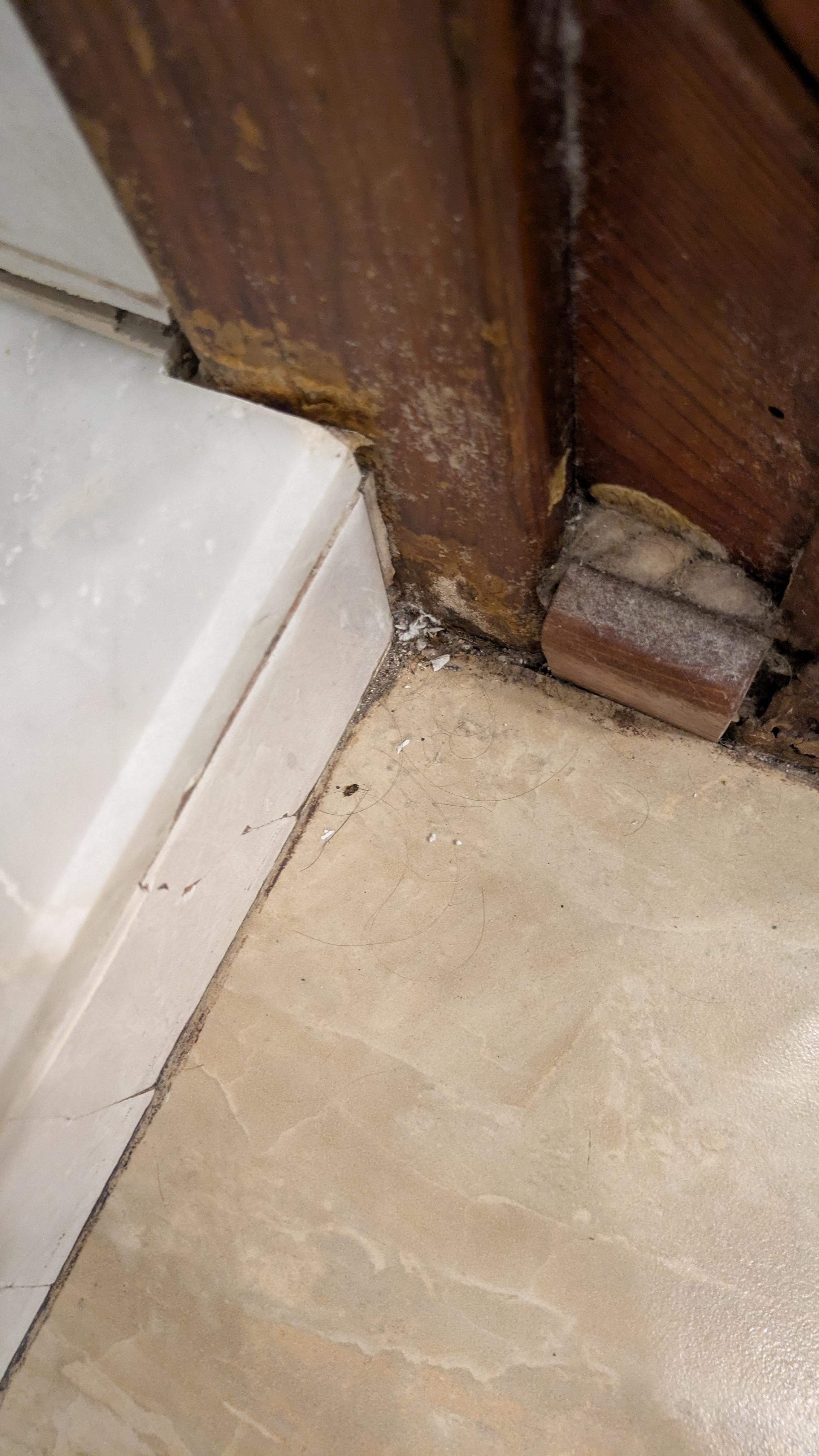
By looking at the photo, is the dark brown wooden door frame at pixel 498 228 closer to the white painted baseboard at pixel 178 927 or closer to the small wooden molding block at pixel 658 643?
the small wooden molding block at pixel 658 643

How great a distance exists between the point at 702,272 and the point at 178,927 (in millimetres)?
679

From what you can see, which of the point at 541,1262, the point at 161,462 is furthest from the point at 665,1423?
the point at 161,462

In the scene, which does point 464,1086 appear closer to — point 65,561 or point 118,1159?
point 118,1159

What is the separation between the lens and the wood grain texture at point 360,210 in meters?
0.53

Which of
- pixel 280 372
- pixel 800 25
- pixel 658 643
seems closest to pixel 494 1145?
pixel 658 643

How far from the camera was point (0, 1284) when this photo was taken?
2.97ft

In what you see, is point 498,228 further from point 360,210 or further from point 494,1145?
point 494,1145

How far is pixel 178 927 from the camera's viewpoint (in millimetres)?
901

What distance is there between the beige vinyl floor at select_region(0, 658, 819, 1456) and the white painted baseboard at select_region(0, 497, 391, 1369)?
0.04 metres

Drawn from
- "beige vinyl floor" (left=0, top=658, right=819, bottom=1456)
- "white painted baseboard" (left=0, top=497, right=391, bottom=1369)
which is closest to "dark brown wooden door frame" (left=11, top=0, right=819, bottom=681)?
"white painted baseboard" (left=0, top=497, right=391, bottom=1369)

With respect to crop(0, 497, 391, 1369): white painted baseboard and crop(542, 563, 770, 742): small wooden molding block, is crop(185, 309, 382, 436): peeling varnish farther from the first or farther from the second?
crop(542, 563, 770, 742): small wooden molding block

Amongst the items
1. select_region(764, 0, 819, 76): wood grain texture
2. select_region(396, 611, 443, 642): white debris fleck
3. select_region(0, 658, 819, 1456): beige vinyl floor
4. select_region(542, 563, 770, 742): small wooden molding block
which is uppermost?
select_region(764, 0, 819, 76): wood grain texture

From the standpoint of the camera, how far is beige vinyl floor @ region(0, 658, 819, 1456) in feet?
2.88

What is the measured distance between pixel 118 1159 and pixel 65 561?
1.96 feet
